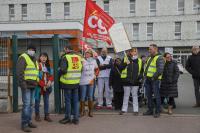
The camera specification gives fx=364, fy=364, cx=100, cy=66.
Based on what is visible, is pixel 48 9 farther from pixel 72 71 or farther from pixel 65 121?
pixel 65 121

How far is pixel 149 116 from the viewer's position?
399 inches

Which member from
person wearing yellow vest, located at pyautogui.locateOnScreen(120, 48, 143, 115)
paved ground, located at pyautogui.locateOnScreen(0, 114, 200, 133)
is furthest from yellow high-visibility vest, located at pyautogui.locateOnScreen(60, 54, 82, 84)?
person wearing yellow vest, located at pyautogui.locateOnScreen(120, 48, 143, 115)

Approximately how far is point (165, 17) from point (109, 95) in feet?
127

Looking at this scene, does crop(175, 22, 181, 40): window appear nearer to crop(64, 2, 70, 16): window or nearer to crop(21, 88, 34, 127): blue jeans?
crop(64, 2, 70, 16): window

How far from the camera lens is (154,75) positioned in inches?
389

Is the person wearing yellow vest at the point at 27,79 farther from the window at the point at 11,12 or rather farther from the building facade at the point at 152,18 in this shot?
the window at the point at 11,12

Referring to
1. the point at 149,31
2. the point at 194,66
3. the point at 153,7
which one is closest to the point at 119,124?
the point at 194,66

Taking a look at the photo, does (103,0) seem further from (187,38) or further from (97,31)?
(97,31)

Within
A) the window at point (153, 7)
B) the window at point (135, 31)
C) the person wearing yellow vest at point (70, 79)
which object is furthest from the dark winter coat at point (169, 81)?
the window at point (153, 7)

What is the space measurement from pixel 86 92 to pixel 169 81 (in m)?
2.48

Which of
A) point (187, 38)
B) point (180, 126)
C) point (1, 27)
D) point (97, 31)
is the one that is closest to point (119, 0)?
point (187, 38)

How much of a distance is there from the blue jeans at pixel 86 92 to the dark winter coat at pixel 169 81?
2.16 m

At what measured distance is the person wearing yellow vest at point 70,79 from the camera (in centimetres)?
901

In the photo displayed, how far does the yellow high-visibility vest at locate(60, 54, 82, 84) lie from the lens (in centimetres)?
904
